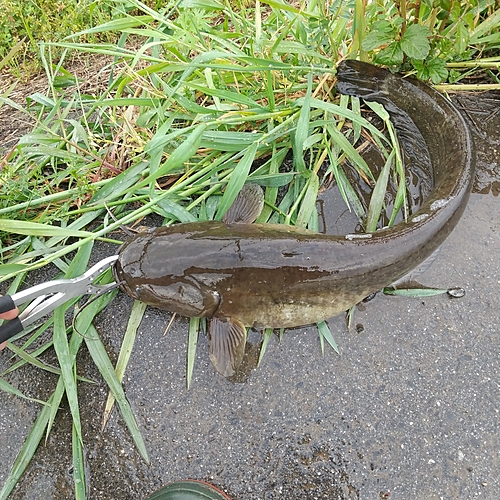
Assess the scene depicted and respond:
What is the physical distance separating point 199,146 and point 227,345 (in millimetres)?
1032

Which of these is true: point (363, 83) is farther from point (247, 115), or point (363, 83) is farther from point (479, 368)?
point (479, 368)

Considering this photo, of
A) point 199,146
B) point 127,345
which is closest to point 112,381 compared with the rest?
point 127,345

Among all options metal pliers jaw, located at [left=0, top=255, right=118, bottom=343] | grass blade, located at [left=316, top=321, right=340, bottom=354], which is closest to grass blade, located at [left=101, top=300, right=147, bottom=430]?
metal pliers jaw, located at [left=0, top=255, right=118, bottom=343]

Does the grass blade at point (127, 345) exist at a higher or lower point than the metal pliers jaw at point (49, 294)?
lower

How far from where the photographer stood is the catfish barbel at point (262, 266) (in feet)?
7.02

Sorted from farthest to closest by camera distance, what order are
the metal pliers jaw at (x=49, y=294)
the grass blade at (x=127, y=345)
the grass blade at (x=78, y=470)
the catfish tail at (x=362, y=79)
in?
the catfish tail at (x=362, y=79), the grass blade at (x=127, y=345), the grass blade at (x=78, y=470), the metal pliers jaw at (x=49, y=294)

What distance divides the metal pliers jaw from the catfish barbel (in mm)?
119

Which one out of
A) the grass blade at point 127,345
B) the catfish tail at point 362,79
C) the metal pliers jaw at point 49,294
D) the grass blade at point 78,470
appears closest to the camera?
the metal pliers jaw at point 49,294

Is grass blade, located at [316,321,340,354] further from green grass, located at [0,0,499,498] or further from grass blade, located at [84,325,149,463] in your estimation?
grass blade, located at [84,325,149,463]

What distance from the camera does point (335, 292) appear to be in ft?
7.20

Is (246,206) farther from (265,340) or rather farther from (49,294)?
(49,294)

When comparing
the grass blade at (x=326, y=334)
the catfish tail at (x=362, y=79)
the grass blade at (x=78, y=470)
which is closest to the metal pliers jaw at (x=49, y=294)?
the grass blade at (x=78, y=470)

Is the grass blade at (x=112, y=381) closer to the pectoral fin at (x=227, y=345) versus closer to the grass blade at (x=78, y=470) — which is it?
the grass blade at (x=78, y=470)

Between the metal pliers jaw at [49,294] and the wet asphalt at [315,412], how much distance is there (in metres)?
0.31
